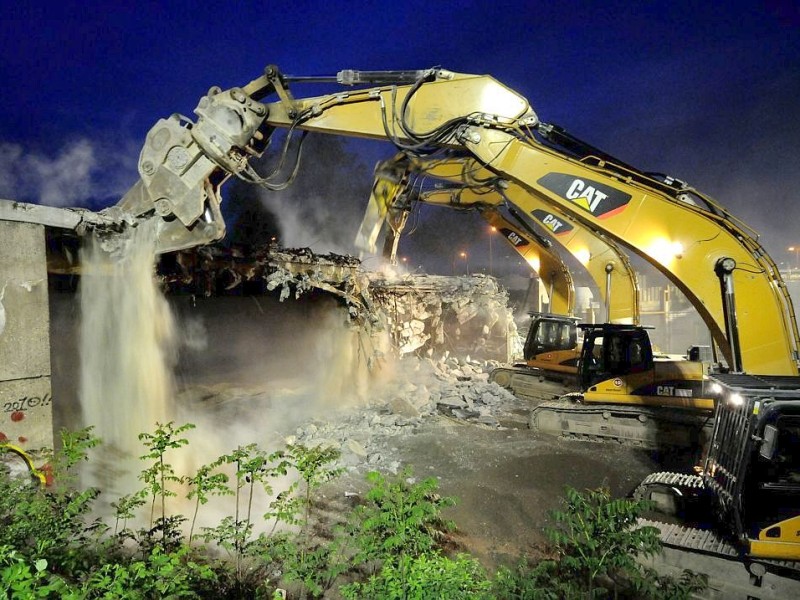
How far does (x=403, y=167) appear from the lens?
1165cm

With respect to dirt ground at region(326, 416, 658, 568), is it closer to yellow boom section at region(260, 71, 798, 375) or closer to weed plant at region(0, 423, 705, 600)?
weed plant at region(0, 423, 705, 600)

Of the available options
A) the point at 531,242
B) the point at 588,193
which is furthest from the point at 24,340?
the point at 531,242

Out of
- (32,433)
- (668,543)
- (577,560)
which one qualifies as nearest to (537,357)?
(668,543)

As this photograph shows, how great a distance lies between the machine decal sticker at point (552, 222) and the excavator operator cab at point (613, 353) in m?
2.83

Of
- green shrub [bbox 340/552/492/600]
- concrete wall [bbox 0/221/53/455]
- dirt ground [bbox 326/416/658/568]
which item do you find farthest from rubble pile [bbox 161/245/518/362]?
green shrub [bbox 340/552/492/600]

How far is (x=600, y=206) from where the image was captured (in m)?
6.12

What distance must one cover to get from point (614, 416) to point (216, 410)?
30.0ft

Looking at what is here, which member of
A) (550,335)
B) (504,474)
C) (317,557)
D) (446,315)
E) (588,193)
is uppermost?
(588,193)

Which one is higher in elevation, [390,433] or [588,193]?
[588,193]

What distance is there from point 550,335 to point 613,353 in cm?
330

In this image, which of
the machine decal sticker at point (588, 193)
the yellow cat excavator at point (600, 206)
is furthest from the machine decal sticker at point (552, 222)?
the machine decal sticker at point (588, 193)

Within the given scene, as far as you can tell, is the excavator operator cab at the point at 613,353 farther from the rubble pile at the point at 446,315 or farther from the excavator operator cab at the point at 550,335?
the rubble pile at the point at 446,315

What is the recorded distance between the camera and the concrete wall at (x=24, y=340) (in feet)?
16.6

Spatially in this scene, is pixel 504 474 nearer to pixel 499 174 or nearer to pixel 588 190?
pixel 588 190
